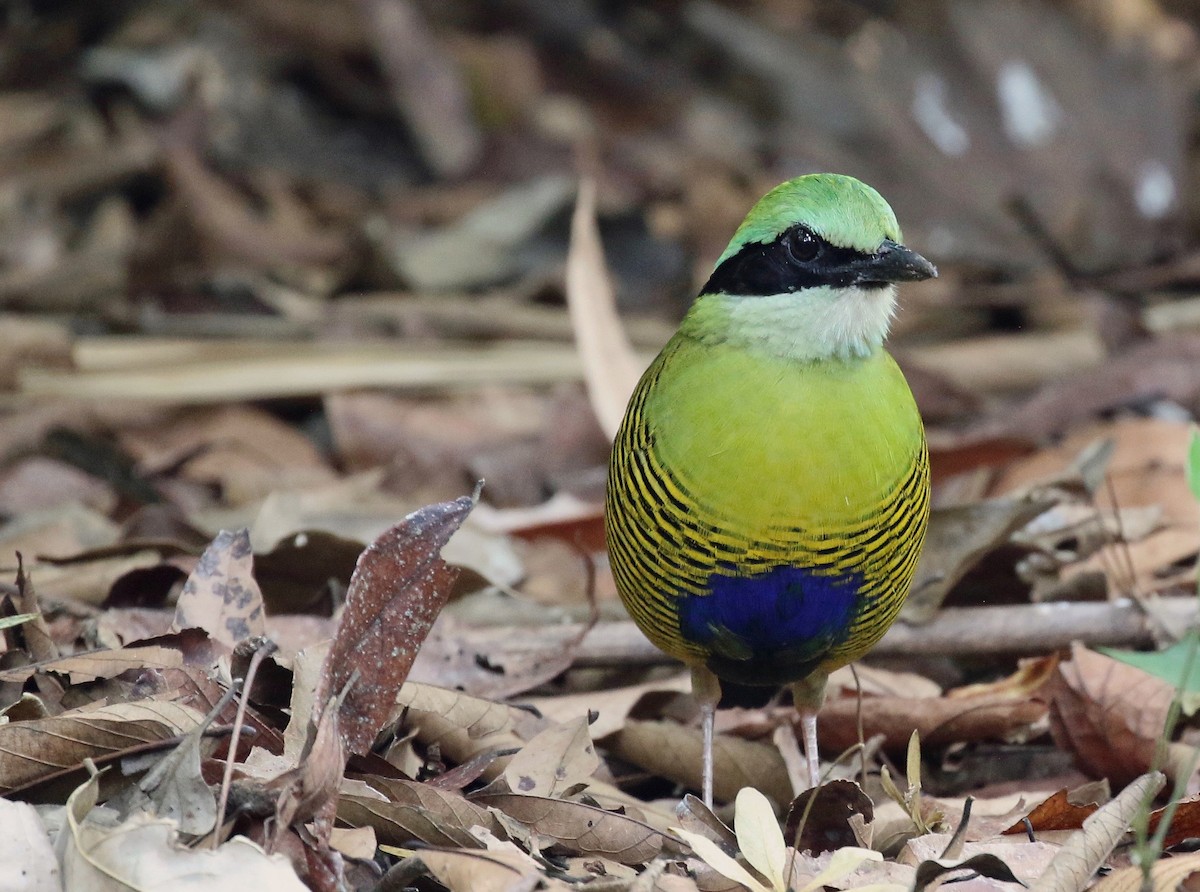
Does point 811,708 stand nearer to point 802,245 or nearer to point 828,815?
point 828,815

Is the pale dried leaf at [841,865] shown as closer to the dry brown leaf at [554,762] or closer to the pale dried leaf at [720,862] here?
the pale dried leaf at [720,862]

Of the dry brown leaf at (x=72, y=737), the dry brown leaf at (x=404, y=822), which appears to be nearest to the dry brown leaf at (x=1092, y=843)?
the dry brown leaf at (x=404, y=822)

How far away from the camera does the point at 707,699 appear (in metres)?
4.30

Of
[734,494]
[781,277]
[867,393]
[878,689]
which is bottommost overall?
[878,689]

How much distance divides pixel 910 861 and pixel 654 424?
119 centimetres

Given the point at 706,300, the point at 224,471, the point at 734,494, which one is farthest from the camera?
the point at 224,471

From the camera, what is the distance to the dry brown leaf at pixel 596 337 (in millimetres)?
6230

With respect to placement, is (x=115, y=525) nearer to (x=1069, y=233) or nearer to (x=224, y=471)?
(x=224, y=471)

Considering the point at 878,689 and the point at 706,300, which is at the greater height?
the point at 706,300

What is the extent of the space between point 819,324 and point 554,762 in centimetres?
120

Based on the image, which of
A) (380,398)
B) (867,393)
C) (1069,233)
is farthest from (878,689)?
(1069,233)

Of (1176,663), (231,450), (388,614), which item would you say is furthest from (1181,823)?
(231,450)

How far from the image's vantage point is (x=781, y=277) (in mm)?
3881

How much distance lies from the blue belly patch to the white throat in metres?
0.52
